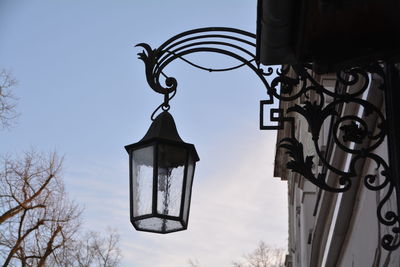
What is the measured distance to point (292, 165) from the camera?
3.56 metres

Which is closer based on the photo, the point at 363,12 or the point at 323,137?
the point at 363,12

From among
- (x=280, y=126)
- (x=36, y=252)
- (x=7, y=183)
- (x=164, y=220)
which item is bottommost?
(x=164, y=220)

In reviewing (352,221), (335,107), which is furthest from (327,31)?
(352,221)

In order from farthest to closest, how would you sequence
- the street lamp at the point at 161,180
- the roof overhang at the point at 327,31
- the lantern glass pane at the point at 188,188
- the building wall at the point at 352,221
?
1. the building wall at the point at 352,221
2. the lantern glass pane at the point at 188,188
3. the street lamp at the point at 161,180
4. the roof overhang at the point at 327,31

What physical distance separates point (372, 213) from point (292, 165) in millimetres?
2493

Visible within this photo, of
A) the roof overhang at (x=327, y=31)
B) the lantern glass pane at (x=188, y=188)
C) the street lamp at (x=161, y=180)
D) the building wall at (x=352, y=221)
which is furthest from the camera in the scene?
the building wall at (x=352, y=221)

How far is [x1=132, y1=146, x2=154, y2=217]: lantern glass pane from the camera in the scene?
436cm

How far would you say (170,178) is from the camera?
4.46 metres

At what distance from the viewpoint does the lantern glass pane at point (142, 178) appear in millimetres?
4363

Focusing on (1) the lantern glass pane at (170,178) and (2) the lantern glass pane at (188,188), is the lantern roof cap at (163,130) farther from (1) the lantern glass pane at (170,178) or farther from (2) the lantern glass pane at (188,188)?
(2) the lantern glass pane at (188,188)

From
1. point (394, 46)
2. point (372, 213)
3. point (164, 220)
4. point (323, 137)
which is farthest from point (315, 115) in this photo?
point (323, 137)

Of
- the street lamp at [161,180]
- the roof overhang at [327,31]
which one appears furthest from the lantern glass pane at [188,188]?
the roof overhang at [327,31]

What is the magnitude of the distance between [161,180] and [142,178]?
0.16 meters

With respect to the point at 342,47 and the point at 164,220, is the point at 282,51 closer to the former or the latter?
the point at 342,47
